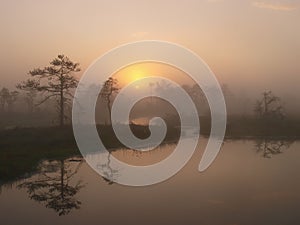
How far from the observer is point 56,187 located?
22.9m

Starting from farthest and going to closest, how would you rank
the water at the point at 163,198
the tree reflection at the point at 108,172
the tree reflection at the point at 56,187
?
1. the tree reflection at the point at 108,172
2. the tree reflection at the point at 56,187
3. the water at the point at 163,198

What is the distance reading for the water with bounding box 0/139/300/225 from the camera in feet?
53.6

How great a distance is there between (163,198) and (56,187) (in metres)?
6.48

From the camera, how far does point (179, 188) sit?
73.6 ft

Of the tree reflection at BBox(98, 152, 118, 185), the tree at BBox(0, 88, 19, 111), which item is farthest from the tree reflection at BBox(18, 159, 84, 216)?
the tree at BBox(0, 88, 19, 111)

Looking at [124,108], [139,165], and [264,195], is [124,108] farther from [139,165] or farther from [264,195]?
[264,195]

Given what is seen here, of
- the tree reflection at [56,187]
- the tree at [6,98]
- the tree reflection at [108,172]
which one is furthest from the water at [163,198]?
the tree at [6,98]

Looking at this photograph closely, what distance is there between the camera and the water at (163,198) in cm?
1633

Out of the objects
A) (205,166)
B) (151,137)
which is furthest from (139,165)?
(151,137)

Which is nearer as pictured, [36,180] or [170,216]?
[170,216]

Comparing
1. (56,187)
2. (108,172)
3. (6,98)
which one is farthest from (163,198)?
(6,98)

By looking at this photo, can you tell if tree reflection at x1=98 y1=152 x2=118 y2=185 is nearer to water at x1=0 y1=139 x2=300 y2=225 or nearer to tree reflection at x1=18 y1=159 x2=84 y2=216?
water at x1=0 y1=139 x2=300 y2=225

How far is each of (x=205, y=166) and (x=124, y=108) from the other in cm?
7911

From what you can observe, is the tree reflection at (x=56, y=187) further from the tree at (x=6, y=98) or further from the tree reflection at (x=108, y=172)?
the tree at (x=6, y=98)
